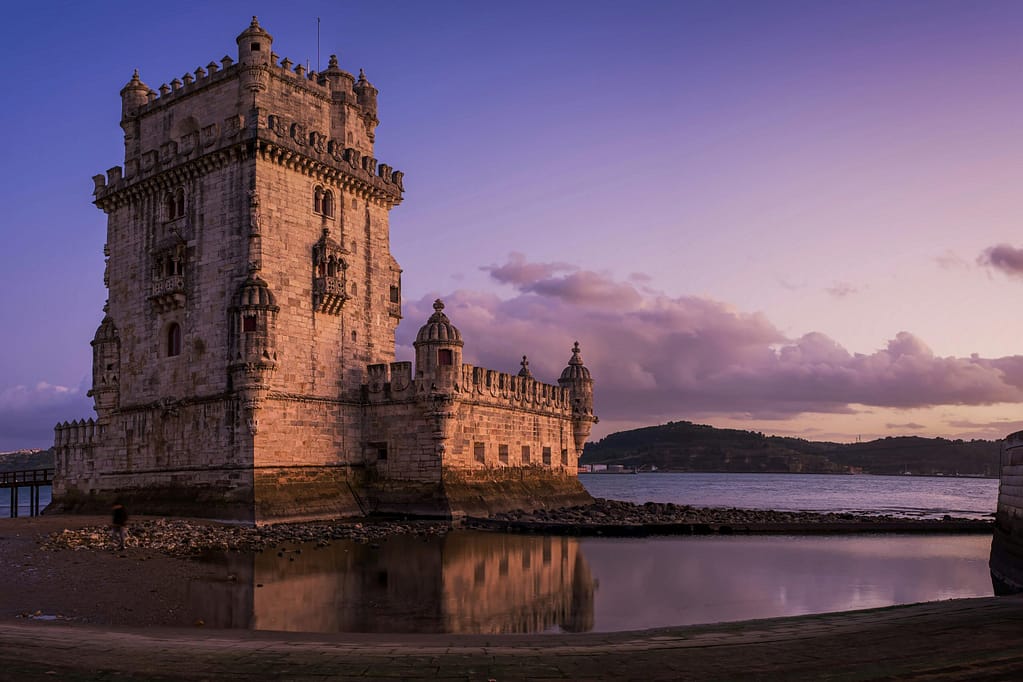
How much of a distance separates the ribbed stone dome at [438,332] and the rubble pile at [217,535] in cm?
818

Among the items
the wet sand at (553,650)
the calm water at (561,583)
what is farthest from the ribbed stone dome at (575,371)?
the wet sand at (553,650)

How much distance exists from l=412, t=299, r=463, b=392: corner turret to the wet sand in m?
22.2

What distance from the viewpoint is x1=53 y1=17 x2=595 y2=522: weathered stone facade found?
111 feet

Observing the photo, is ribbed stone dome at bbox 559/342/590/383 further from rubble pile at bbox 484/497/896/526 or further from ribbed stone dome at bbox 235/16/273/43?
ribbed stone dome at bbox 235/16/273/43

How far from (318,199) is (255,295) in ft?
21.8

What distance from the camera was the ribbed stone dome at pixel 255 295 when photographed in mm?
32688

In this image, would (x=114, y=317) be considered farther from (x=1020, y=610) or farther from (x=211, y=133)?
(x=1020, y=610)

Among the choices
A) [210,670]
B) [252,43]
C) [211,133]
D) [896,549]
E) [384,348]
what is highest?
[252,43]

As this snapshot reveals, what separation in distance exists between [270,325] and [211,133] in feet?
31.2

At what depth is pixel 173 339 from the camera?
36688 mm

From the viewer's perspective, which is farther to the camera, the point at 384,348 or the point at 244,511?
the point at 384,348

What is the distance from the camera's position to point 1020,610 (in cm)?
1210

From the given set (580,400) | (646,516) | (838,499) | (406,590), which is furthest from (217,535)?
(838,499)

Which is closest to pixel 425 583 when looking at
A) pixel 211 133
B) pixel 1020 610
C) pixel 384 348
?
pixel 1020 610
